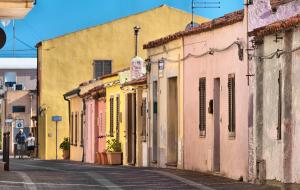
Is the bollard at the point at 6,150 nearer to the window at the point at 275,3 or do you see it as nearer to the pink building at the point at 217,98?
the pink building at the point at 217,98

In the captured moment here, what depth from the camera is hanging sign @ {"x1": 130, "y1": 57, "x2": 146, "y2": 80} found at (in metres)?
37.6

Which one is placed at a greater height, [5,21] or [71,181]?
[5,21]

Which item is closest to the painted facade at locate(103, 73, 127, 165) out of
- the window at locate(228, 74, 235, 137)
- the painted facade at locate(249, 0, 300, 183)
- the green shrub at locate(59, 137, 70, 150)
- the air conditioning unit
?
the green shrub at locate(59, 137, 70, 150)

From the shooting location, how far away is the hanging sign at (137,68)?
37562 millimetres

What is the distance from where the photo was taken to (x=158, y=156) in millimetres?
33875

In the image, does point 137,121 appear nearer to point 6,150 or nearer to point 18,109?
point 6,150

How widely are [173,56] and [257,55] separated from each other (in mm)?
9363

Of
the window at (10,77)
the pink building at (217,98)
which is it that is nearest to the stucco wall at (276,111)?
the pink building at (217,98)

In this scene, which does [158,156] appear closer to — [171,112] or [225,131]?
[171,112]

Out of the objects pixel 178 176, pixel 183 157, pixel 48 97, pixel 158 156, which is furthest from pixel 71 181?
pixel 48 97

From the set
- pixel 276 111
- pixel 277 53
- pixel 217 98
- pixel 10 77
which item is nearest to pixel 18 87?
pixel 10 77

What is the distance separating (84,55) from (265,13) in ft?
125

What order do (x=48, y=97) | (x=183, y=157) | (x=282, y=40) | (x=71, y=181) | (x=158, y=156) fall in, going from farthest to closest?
1. (x=48, y=97)
2. (x=158, y=156)
3. (x=183, y=157)
4. (x=71, y=181)
5. (x=282, y=40)

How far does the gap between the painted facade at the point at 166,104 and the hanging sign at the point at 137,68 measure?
2.33 metres
